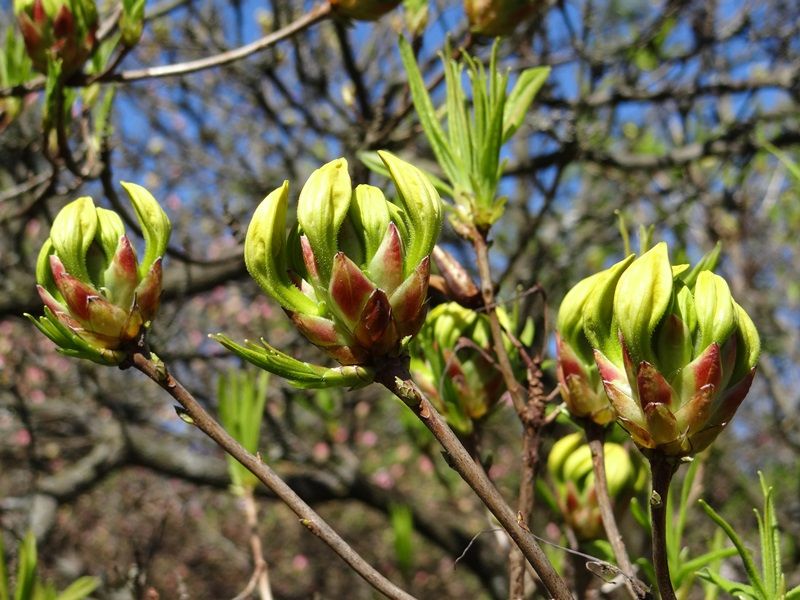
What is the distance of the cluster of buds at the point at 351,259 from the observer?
55 cm

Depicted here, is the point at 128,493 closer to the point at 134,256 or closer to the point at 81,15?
the point at 81,15

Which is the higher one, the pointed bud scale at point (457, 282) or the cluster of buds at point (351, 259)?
the cluster of buds at point (351, 259)

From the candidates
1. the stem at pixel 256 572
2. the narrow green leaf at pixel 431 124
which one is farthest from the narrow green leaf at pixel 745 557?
the stem at pixel 256 572

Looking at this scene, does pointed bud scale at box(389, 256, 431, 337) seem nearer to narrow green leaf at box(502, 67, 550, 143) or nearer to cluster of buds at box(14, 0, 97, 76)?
narrow green leaf at box(502, 67, 550, 143)

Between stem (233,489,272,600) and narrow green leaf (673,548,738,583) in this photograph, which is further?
stem (233,489,272,600)

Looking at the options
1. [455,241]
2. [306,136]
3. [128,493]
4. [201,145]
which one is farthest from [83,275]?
[128,493]

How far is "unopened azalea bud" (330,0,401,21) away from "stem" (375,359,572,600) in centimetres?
80

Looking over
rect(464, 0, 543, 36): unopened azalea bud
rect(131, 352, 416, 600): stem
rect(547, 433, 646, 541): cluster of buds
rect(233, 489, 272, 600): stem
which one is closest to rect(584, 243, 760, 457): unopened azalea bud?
rect(131, 352, 416, 600): stem

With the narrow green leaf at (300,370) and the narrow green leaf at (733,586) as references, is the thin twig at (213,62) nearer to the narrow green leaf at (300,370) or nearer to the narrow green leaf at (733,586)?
the narrow green leaf at (300,370)

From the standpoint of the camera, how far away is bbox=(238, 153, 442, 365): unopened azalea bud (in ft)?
1.80

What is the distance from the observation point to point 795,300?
478 centimetres

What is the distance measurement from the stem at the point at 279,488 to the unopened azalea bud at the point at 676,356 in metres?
0.21

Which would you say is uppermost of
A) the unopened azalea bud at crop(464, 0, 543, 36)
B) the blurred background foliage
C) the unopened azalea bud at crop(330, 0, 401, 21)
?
the unopened azalea bud at crop(330, 0, 401, 21)

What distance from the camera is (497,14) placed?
1.20 meters
